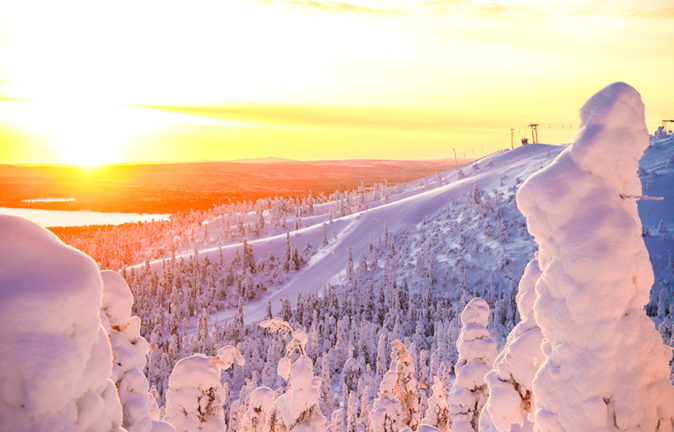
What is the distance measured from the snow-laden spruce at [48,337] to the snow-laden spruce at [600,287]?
7592 millimetres

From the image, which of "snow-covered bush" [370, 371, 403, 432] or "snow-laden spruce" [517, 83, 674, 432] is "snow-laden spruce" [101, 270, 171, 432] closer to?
"snow-laden spruce" [517, 83, 674, 432]

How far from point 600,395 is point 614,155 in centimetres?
426

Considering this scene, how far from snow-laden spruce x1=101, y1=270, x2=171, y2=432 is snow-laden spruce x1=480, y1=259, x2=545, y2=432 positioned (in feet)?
27.4

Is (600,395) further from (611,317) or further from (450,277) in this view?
(450,277)

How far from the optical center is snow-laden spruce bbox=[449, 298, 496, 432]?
65.2 feet

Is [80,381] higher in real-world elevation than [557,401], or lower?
higher

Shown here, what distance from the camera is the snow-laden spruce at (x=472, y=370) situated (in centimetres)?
1986

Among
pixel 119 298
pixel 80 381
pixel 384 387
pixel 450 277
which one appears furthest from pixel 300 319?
pixel 80 381

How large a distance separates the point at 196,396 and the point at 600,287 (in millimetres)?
13627

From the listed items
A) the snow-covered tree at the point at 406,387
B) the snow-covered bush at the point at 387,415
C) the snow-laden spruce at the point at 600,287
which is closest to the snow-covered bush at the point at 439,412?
the snow-covered tree at the point at 406,387

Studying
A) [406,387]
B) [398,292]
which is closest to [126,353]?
[406,387]

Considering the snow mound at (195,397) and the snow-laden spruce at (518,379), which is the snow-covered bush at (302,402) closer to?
the snow mound at (195,397)

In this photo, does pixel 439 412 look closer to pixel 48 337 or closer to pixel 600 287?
pixel 600 287

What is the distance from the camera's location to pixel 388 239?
195250 millimetres
